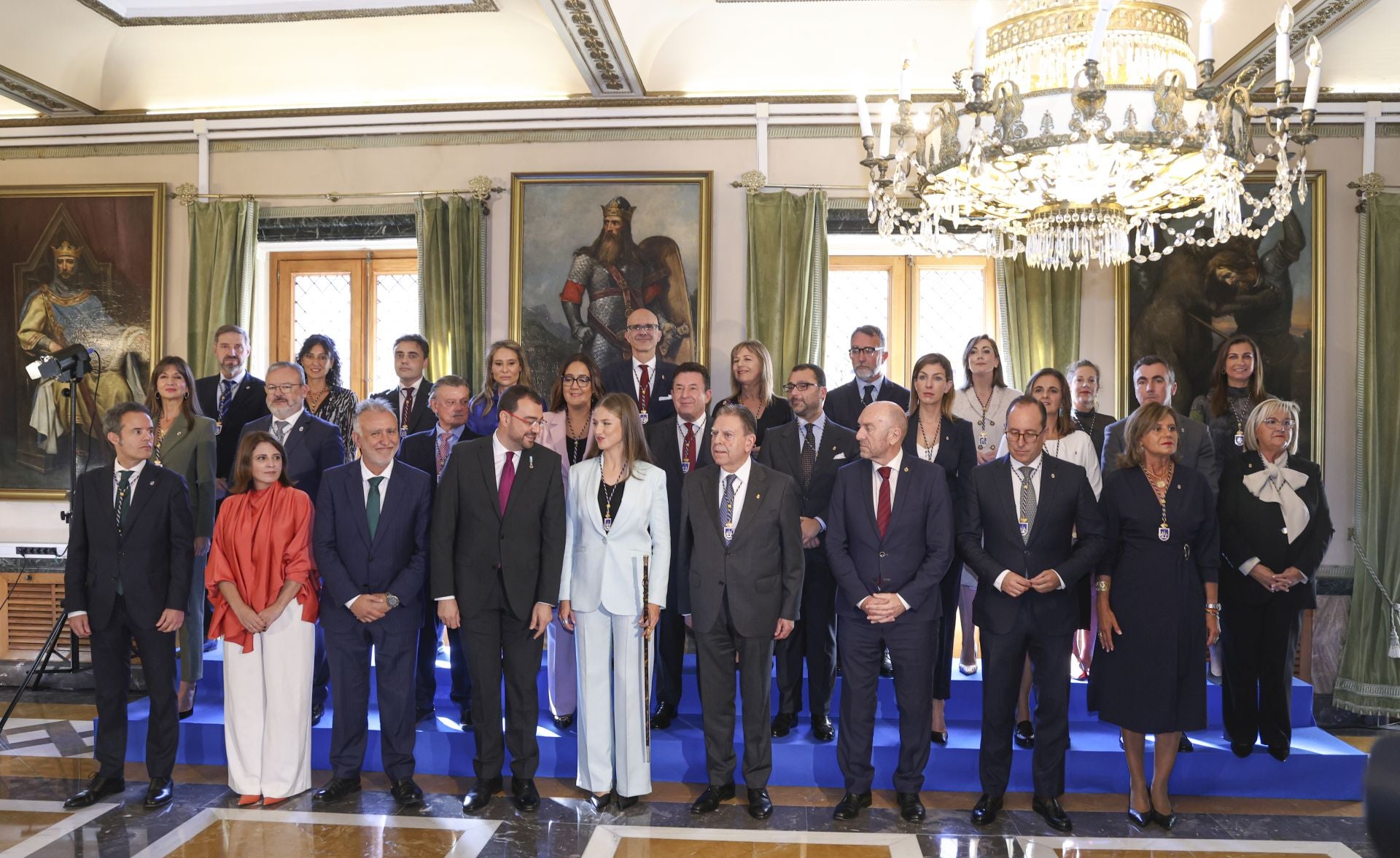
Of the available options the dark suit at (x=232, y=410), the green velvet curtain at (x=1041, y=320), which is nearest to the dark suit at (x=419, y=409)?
the dark suit at (x=232, y=410)

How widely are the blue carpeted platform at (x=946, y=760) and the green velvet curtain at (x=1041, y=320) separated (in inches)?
102

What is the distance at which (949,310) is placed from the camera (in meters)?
7.45

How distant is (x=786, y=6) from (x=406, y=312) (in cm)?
343

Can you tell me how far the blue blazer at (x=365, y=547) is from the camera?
178 inches

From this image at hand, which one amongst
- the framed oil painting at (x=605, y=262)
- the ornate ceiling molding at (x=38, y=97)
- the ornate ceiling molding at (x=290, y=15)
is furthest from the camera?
the framed oil painting at (x=605, y=262)

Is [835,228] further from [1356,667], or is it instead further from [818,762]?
[1356,667]

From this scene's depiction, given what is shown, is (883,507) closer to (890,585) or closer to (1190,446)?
(890,585)

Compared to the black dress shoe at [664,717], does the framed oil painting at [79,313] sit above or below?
above

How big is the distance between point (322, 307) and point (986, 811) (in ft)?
19.1

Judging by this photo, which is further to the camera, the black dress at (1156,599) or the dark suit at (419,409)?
the dark suit at (419,409)

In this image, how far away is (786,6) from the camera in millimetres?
6652

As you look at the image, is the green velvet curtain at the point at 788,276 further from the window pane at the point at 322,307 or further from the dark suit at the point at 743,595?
the window pane at the point at 322,307

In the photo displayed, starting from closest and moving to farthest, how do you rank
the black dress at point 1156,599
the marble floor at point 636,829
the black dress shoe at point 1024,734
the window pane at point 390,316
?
the marble floor at point 636,829 → the black dress at point 1156,599 → the black dress shoe at point 1024,734 → the window pane at point 390,316

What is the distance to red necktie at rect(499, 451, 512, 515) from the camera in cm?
448
